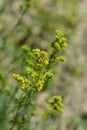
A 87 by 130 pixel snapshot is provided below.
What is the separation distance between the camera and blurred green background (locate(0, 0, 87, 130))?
11.5 feet

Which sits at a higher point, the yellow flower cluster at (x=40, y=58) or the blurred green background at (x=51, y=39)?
the blurred green background at (x=51, y=39)

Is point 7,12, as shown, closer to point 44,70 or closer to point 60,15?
point 60,15

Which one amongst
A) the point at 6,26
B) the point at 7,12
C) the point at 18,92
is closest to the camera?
the point at 18,92

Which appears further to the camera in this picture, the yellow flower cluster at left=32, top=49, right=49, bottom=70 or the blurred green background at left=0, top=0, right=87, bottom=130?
the blurred green background at left=0, top=0, right=87, bottom=130

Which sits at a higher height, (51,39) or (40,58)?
(51,39)

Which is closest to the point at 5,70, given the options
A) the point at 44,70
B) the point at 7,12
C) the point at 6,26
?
the point at 6,26

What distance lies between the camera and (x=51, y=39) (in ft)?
13.8

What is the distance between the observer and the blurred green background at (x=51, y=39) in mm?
3504

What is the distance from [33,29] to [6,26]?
9.8 inches

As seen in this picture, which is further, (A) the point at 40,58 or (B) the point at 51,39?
(B) the point at 51,39

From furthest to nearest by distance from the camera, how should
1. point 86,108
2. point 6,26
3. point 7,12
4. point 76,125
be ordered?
point 7,12, point 6,26, point 86,108, point 76,125

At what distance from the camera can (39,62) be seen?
2096mm

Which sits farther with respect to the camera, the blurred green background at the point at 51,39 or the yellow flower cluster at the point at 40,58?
the blurred green background at the point at 51,39

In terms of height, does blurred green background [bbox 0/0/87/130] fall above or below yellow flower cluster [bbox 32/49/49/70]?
above
